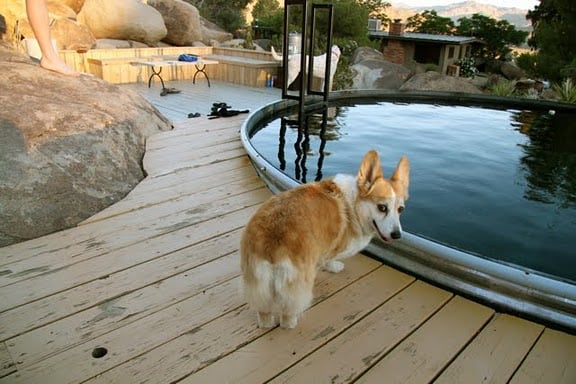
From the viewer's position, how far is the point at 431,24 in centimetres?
2769

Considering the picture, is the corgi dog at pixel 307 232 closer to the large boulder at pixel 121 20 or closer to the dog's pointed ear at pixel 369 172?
the dog's pointed ear at pixel 369 172

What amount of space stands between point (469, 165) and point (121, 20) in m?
9.38

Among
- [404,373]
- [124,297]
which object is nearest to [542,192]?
[404,373]

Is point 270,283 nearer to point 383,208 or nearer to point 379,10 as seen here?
point 383,208

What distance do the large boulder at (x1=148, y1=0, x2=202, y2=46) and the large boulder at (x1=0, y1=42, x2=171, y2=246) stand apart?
8.03 metres

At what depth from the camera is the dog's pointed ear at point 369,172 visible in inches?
78.9

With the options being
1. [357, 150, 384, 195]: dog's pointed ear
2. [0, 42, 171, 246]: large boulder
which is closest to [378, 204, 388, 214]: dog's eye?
[357, 150, 384, 195]: dog's pointed ear

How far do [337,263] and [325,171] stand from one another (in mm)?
2350

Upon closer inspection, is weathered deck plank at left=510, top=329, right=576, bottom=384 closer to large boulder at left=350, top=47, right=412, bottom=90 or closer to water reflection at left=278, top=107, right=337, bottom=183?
water reflection at left=278, top=107, right=337, bottom=183

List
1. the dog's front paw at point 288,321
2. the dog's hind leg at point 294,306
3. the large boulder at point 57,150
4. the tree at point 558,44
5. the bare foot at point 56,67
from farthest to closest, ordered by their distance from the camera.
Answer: the tree at point 558,44
the bare foot at point 56,67
the large boulder at point 57,150
the dog's front paw at point 288,321
the dog's hind leg at point 294,306

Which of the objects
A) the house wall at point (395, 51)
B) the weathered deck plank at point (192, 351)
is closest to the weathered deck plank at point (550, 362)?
the weathered deck plank at point (192, 351)

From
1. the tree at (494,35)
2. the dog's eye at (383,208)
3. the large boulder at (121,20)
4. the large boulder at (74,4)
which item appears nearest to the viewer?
the dog's eye at (383,208)

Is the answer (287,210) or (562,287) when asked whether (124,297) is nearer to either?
(287,210)

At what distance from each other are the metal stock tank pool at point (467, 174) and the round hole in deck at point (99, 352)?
155cm
